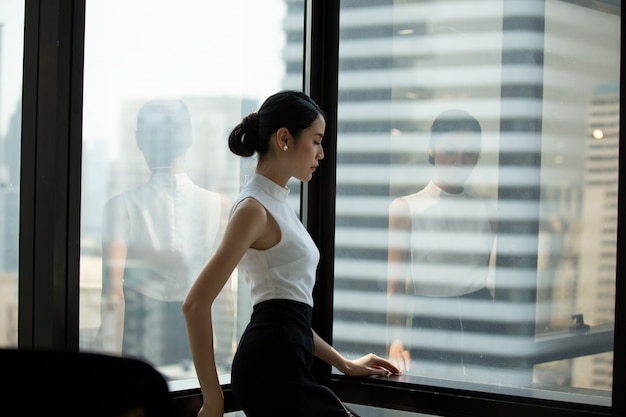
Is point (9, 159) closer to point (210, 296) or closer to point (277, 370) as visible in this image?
point (210, 296)

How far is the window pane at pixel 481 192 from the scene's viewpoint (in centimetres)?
244

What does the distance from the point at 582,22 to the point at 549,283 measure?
0.85m

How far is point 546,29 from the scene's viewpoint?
2.52m

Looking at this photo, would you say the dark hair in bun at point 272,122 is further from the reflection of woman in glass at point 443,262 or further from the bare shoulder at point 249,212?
the reflection of woman in glass at point 443,262

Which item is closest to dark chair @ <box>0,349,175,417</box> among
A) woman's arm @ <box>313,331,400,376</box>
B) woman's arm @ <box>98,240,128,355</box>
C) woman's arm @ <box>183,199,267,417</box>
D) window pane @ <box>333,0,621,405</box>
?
woman's arm @ <box>183,199,267,417</box>

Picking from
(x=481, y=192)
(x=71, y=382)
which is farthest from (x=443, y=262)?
(x=71, y=382)

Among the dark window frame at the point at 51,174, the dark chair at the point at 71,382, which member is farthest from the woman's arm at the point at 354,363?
the dark chair at the point at 71,382

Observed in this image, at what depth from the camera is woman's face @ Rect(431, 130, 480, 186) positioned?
2.65 meters

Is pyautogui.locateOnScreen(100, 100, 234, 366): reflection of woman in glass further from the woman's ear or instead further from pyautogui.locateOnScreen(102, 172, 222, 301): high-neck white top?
the woman's ear

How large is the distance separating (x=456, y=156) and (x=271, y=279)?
0.88m

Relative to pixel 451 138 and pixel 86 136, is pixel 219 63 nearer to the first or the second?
pixel 86 136

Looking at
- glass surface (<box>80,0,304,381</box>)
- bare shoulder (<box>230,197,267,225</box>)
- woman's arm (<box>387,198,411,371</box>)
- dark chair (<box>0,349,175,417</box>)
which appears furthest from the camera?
→ woman's arm (<box>387,198,411,371</box>)

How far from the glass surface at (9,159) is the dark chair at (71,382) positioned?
3.48ft

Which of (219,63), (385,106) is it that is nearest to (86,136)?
(219,63)
